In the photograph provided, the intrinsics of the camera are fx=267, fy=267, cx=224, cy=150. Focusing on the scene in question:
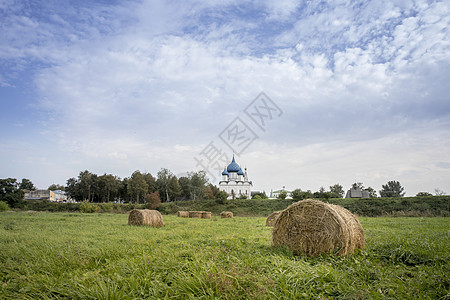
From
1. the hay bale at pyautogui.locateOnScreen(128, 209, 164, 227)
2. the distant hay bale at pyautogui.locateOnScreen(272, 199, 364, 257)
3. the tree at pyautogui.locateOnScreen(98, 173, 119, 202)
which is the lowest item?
the hay bale at pyautogui.locateOnScreen(128, 209, 164, 227)

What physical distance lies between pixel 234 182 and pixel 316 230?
258 ft

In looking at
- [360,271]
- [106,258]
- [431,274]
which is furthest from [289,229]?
[106,258]

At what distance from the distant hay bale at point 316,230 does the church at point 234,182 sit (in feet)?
246

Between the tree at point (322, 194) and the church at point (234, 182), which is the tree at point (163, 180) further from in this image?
the tree at point (322, 194)

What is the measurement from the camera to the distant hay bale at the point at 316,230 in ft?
22.1

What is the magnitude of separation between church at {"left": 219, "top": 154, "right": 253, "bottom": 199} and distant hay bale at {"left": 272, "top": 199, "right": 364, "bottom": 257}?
75.0 m

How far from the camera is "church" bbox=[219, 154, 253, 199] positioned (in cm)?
8406

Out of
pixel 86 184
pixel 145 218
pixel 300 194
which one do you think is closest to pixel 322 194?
pixel 300 194

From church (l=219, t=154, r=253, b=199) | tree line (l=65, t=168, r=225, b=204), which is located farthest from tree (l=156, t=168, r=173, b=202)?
church (l=219, t=154, r=253, b=199)

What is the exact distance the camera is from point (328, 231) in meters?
6.87

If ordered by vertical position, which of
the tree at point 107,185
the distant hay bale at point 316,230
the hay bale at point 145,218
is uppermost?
the tree at point 107,185

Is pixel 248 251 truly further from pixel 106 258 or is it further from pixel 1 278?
pixel 1 278

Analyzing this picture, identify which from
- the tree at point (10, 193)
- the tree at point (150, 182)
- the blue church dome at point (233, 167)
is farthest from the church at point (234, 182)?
the tree at point (10, 193)

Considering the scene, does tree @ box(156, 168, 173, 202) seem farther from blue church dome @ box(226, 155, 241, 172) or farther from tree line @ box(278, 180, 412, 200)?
tree line @ box(278, 180, 412, 200)
